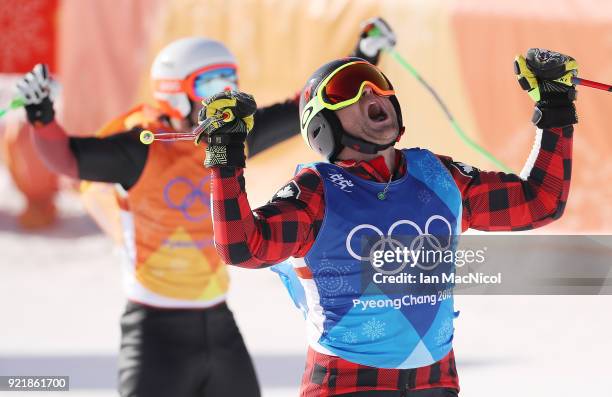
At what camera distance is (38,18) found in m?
9.84

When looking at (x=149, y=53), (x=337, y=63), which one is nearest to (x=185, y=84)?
(x=337, y=63)

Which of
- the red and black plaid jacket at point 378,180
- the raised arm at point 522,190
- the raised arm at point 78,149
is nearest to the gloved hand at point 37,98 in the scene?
the raised arm at point 78,149

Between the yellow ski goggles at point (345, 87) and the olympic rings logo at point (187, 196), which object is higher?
the yellow ski goggles at point (345, 87)

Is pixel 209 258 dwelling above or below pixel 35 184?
below

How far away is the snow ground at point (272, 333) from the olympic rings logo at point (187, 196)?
1.67 meters

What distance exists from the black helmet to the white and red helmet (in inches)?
49.4

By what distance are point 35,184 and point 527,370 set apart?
5416 mm

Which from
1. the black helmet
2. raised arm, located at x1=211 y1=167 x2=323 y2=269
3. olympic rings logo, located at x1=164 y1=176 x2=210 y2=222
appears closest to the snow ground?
olympic rings logo, located at x1=164 y1=176 x2=210 y2=222

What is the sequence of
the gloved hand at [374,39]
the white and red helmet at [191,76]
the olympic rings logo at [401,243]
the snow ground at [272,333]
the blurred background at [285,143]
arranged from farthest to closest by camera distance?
1. the blurred background at [285,143]
2. the snow ground at [272,333]
3. the gloved hand at [374,39]
4. the white and red helmet at [191,76]
5. the olympic rings logo at [401,243]

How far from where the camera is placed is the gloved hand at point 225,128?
7.37 ft

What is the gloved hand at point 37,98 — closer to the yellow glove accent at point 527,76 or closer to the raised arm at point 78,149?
the raised arm at point 78,149

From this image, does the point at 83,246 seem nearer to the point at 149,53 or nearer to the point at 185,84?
the point at 149,53

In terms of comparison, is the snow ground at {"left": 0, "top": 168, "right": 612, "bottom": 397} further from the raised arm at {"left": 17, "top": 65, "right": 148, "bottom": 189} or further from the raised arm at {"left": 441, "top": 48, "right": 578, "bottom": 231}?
the raised arm at {"left": 441, "top": 48, "right": 578, "bottom": 231}

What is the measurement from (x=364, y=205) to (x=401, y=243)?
0.40ft
